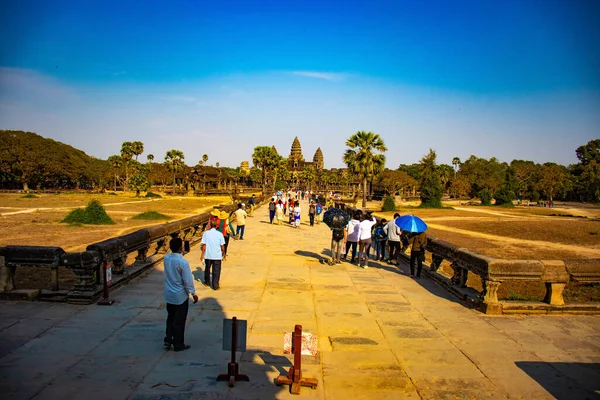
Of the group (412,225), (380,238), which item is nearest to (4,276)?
(412,225)

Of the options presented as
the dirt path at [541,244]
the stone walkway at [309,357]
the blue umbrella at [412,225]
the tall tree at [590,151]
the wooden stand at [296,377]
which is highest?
the tall tree at [590,151]

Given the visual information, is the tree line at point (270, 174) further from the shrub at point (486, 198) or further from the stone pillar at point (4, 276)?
the stone pillar at point (4, 276)

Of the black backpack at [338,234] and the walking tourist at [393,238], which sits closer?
the black backpack at [338,234]

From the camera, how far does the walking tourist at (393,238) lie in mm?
11680

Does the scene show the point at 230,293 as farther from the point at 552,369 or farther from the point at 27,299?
the point at 552,369

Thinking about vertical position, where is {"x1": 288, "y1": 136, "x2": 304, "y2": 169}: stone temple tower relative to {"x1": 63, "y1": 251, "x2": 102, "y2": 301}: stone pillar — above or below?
above

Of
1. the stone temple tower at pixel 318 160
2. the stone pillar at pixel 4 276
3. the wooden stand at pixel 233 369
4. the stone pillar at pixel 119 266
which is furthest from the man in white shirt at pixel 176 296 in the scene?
the stone temple tower at pixel 318 160

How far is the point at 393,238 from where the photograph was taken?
38.6 feet

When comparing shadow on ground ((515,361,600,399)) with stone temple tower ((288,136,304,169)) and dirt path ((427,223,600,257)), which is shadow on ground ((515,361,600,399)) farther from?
stone temple tower ((288,136,304,169))

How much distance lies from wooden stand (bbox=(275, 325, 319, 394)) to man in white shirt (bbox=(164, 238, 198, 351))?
161 cm

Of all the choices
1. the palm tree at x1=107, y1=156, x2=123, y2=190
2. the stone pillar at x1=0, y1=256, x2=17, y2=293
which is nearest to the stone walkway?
the stone pillar at x1=0, y1=256, x2=17, y2=293

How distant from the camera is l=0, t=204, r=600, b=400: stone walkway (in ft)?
14.1

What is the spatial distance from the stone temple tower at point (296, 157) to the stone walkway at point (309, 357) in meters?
131

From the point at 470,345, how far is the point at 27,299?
737 cm
